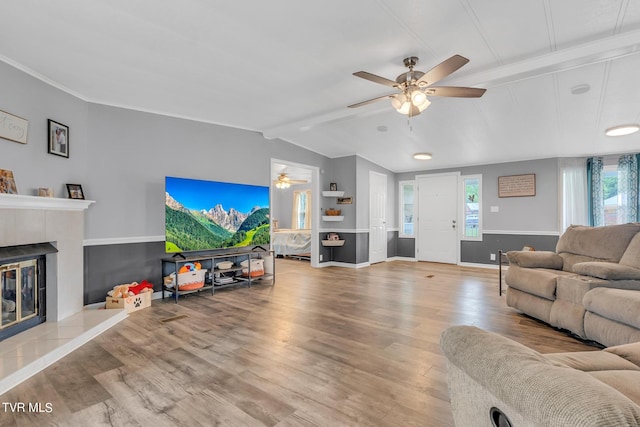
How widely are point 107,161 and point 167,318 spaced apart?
2.08 metres

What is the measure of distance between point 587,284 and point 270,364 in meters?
2.79

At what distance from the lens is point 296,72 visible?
324 centimetres

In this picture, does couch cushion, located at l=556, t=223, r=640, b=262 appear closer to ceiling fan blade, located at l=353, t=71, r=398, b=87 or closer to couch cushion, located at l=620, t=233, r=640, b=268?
couch cushion, located at l=620, t=233, r=640, b=268

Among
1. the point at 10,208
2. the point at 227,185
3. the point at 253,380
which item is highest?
the point at 227,185

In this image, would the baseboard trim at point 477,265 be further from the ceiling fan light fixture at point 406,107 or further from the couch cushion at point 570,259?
the ceiling fan light fixture at point 406,107

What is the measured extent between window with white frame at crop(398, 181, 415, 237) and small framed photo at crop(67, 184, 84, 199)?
6.70 m

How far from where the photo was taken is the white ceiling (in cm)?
229

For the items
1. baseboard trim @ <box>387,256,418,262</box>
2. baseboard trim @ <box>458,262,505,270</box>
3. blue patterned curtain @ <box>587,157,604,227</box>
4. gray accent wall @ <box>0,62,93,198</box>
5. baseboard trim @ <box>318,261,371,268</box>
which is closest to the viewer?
gray accent wall @ <box>0,62,93,198</box>

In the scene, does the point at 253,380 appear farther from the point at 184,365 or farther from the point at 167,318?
the point at 167,318

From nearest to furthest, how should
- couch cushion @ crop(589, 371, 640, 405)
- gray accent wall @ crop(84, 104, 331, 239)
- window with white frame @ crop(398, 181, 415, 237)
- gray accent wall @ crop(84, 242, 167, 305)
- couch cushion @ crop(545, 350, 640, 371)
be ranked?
1. couch cushion @ crop(589, 371, 640, 405)
2. couch cushion @ crop(545, 350, 640, 371)
3. gray accent wall @ crop(84, 242, 167, 305)
4. gray accent wall @ crop(84, 104, 331, 239)
5. window with white frame @ crop(398, 181, 415, 237)

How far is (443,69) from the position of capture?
2.54 m

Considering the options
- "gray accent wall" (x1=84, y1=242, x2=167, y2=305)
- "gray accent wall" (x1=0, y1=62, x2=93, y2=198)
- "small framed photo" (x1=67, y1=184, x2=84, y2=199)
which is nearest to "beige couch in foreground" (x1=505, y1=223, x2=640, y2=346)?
"gray accent wall" (x1=84, y1=242, x2=167, y2=305)

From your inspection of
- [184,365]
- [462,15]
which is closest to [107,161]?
[184,365]

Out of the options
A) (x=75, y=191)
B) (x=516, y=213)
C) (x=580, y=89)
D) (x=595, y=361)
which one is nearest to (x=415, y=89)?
(x=580, y=89)
